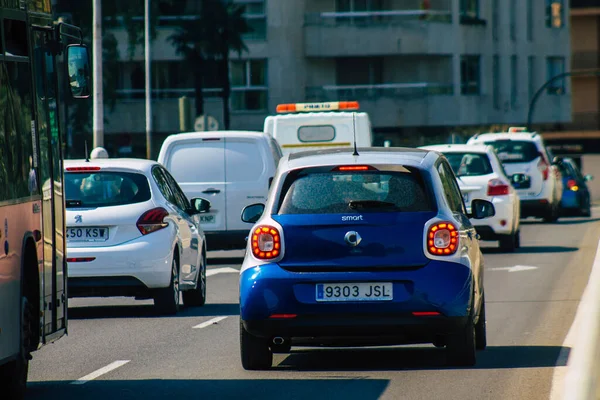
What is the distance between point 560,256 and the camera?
24.4 m

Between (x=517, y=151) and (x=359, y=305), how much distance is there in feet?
75.2

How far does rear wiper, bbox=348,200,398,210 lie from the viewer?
1064 cm

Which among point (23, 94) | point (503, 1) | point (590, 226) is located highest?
point (503, 1)

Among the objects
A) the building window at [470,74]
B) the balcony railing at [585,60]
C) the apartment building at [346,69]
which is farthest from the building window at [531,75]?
the balcony railing at [585,60]

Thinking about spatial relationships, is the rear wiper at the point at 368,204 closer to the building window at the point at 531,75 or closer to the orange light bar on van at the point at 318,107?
the orange light bar on van at the point at 318,107

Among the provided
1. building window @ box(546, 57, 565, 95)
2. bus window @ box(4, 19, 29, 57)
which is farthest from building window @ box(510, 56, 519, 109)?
bus window @ box(4, 19, 29, 57)

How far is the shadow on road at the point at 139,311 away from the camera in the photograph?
15.8 m

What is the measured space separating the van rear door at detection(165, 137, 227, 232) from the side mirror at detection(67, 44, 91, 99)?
12.0 metres

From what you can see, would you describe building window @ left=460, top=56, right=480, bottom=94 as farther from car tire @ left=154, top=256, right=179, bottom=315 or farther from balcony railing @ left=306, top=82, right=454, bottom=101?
car tire @ left=154, top=256, right=179, bottom=315

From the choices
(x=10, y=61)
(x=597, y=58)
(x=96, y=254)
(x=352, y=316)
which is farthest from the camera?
(x=597, y=58)

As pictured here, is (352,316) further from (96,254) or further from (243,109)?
(243,109)

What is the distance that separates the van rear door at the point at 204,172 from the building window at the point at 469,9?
51.2m

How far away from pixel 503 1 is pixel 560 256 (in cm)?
5363

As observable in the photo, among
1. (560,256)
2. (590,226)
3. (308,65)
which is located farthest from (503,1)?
(560,256)
